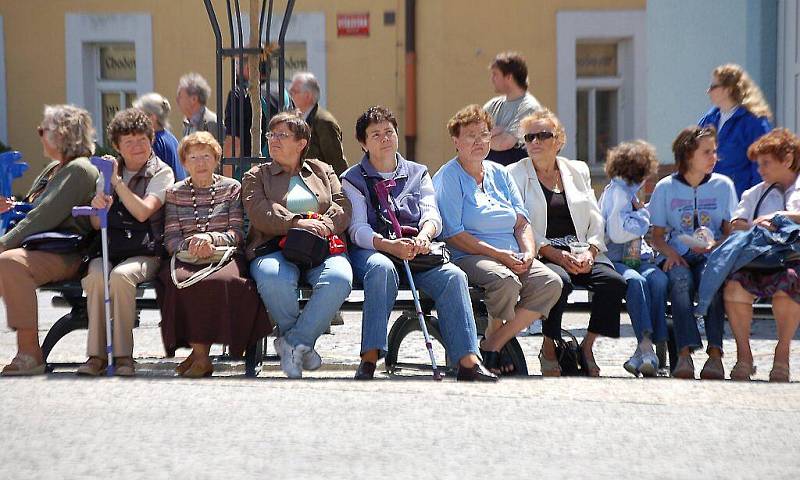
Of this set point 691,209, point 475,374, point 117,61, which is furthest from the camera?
point 117,61

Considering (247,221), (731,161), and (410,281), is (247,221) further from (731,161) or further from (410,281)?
(731,161)

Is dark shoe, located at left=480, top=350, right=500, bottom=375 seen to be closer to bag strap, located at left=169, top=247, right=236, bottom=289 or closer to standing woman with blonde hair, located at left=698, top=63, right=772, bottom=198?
bag strap, located at left=169, top=247, right=236, bottom=289

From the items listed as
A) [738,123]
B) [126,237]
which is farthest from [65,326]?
[738,123]

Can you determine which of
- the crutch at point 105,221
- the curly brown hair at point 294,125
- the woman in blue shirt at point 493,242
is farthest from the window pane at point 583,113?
the crutch at point 105,221

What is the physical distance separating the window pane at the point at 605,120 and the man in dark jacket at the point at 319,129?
281 inches

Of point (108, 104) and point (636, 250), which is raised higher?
point (108, 104)

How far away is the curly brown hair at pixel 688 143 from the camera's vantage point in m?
7.50

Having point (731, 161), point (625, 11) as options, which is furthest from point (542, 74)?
point (731, 161)

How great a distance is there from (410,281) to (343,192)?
0.70 m

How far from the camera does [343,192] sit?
7230 millimetres

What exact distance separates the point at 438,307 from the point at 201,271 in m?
1.24

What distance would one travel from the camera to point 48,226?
7082 mm

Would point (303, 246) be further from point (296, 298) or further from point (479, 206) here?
point (479, 206)

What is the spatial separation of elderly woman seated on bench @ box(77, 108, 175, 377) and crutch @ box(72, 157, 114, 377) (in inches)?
1.3
